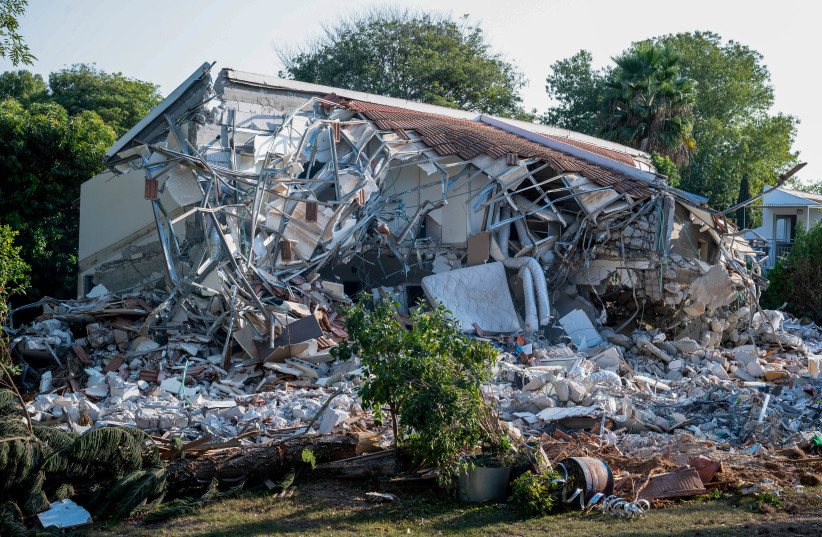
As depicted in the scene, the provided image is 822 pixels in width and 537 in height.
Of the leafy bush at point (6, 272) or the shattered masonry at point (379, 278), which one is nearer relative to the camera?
the shattered masonry at point (379, 278)

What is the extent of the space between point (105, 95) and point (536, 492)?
25.2 m

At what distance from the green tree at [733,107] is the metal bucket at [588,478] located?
114 ft

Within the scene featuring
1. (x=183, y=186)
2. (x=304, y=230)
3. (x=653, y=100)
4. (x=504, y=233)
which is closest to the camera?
(x=183, y=186)

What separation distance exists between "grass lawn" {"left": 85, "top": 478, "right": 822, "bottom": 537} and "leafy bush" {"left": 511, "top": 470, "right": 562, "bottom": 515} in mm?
92

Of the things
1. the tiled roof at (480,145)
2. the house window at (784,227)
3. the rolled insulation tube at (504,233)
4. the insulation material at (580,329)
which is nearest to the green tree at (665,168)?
the house window at (784,227)

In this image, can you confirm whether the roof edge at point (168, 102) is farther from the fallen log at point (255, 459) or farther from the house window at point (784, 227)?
the house window at point (784, 227)

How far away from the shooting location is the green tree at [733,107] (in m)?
38.5

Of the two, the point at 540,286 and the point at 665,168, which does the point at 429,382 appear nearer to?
the point at 540,286

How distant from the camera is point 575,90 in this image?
3725 cm

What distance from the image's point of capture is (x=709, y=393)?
1065 cm

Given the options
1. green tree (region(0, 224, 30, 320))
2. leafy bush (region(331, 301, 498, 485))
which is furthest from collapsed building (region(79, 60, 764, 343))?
leafy bush (region(331, 301, 498, 485))

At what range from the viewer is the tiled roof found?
14.2 meters

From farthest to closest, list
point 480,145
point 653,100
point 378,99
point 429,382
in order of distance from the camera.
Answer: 1. point 653,100
2. point 378,99
3. point 480,145
4. point 429,382

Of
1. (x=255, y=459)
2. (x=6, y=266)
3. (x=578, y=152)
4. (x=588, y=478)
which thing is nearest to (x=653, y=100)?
(x=578, y=152)
